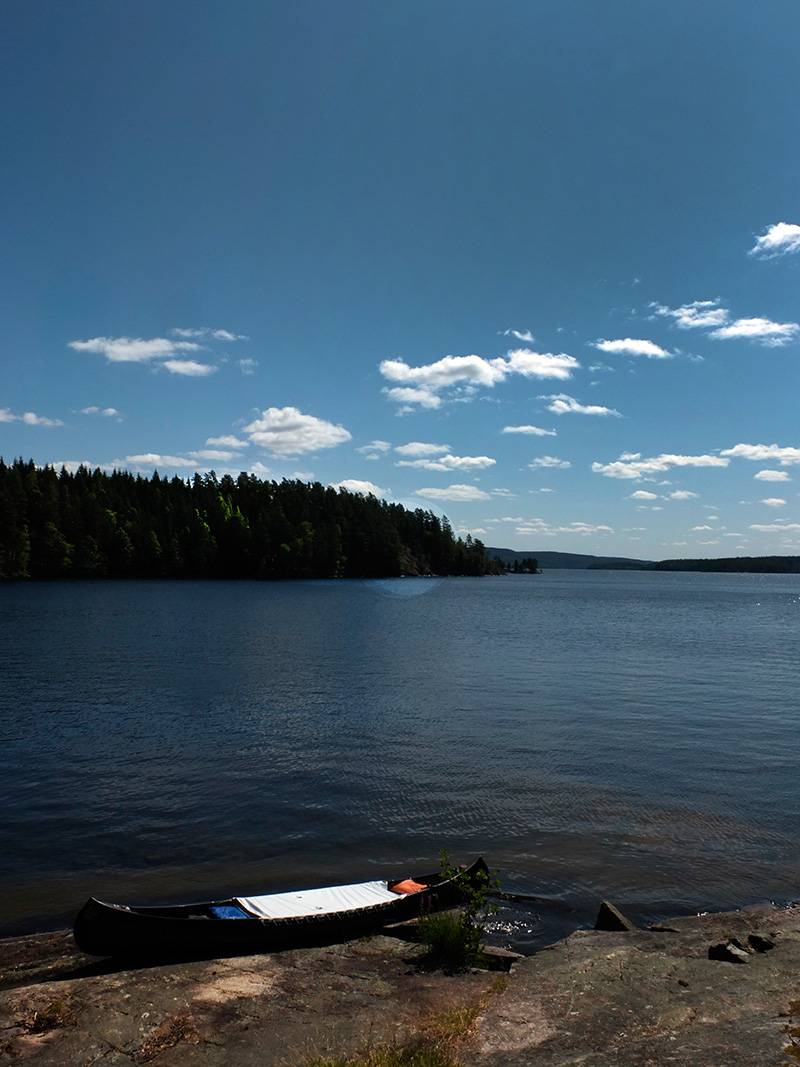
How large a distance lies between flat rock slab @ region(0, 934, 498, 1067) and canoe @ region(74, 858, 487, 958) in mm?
407

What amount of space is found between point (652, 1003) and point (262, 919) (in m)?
6.72

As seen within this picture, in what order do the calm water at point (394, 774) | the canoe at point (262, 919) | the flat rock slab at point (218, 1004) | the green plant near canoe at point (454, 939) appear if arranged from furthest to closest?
1. the calm water at point (394, 774)
2. the green plant near canoe at point (454, 939)
3. the canoe at point (262, 919)
4. the flat rock slab at point (218, 1004)

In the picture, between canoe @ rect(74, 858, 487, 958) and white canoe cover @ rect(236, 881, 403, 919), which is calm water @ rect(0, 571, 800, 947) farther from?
white canoe cover @ rect(236, 881, 403, 919)

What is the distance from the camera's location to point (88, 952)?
12367 mm

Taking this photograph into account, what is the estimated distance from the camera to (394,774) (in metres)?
25.4

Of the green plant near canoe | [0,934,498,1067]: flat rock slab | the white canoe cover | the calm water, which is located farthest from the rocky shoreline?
the calm water

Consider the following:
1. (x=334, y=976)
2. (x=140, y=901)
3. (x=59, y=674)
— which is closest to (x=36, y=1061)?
(x=334, y=976)

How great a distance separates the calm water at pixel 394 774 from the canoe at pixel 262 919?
1.92 m

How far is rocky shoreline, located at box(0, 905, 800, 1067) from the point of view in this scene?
927 centimetres

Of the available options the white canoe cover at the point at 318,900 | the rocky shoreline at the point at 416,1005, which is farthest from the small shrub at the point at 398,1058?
the white canoe cover at the point at 318,900

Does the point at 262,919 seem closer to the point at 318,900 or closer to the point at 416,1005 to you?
the point at 318,900

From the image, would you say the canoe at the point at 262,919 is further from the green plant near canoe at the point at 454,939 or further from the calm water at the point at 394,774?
the calm water at the point at 394,774

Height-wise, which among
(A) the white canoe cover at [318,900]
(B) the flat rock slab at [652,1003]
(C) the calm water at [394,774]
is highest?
(B) the flat rock slab at [652,1003]

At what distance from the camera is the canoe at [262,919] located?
12406mm
